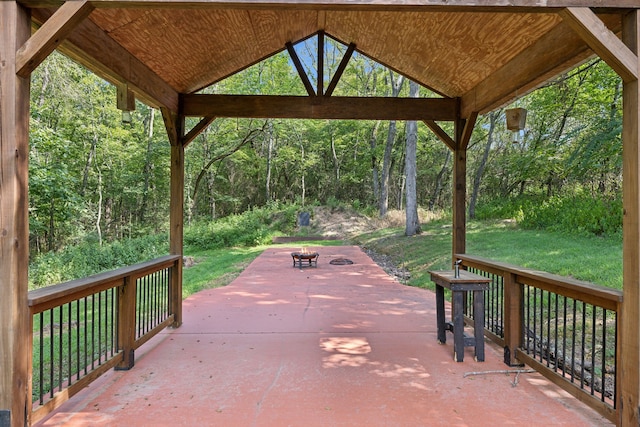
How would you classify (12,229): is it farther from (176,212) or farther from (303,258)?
(303,258)

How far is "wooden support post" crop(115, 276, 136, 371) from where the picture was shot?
11.7ft

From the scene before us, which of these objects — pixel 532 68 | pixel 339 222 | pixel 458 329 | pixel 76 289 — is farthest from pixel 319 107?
pixel 339 222

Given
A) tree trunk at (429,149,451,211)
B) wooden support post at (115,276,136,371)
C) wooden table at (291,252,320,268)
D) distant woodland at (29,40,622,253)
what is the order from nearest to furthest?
wooden support post at (115,276,136,371) → wooden table at (291,252,320,268) → distant woodland at (29,40,622,253) → tree trunk at (429,149,451,211)

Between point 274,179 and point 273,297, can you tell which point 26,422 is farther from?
point 274,179

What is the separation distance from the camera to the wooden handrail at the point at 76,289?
2.44 meters

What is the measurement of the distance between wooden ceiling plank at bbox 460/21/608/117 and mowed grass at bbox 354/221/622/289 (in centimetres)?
359

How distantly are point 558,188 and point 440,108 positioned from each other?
52.1 feet

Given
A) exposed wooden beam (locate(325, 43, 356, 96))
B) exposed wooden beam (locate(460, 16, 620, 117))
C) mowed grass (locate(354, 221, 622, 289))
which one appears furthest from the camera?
mowed grass (locate(354, 221, 622, 289))

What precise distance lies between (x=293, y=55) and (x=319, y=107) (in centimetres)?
78

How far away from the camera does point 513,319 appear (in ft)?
12.2

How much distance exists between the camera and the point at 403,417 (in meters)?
2.71

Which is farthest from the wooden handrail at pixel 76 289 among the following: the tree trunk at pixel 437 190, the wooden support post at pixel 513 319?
the tree trunk at pixel 437 190

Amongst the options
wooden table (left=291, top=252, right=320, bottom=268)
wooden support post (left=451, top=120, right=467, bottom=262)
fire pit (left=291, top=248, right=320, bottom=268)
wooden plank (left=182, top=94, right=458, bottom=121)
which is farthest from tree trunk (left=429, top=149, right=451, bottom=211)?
wooden plank (left=182, top=94, right=458, bottom=121)

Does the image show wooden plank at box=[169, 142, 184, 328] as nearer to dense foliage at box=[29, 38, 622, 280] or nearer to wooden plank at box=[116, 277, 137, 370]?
wooden plank at box=[116, 277, 137, 370]
